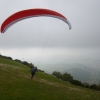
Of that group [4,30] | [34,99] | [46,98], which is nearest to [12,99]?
[34,99]

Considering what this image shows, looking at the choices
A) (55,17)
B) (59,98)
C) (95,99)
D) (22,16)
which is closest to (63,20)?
(55,17)

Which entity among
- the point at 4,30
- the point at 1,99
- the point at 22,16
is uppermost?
the point at 22,16

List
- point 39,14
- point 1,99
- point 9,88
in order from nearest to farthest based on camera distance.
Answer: point 1,99 → point 39,14 → point 9,88

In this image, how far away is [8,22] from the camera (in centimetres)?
2156

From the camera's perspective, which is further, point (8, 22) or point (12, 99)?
point (8, 22)

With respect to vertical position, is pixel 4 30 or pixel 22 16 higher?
pixel 22 16

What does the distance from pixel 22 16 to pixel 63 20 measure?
19.0ft

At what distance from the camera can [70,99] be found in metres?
21.5

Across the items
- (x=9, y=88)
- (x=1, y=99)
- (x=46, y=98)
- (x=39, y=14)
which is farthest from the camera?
(x=9, y=88)

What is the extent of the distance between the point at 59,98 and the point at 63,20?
1080 centimetres

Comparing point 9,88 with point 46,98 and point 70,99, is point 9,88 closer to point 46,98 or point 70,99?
point 46,98

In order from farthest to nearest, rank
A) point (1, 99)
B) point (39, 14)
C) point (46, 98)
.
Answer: point (39, 14)
point (46, 98)
point (1, 99)

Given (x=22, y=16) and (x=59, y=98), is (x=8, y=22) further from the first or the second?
(x=59, y=98)

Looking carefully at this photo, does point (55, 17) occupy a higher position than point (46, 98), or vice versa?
point (55, 17)
